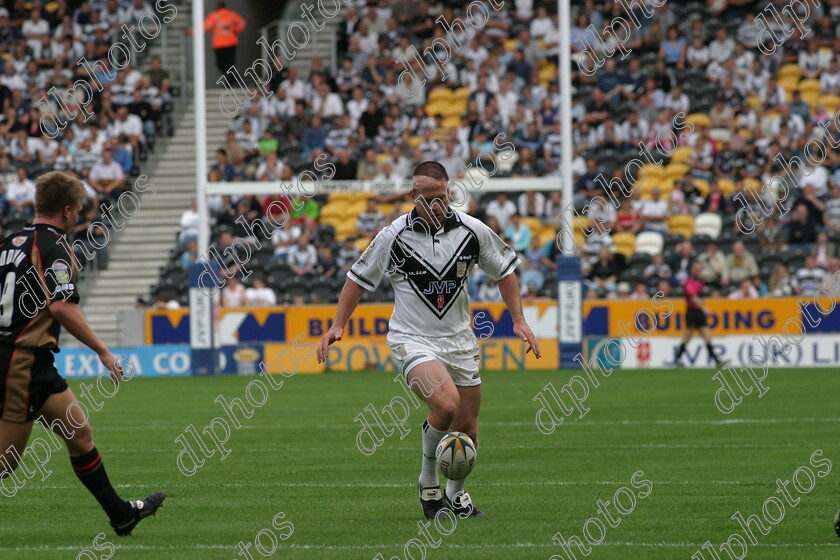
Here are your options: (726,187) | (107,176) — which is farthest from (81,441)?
(107,176)

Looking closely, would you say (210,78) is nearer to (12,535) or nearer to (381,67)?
(381,67)

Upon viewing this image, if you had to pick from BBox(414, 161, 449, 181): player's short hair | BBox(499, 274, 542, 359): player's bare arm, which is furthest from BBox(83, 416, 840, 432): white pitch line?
BBox(414, 161, 449, 181): player's short hair

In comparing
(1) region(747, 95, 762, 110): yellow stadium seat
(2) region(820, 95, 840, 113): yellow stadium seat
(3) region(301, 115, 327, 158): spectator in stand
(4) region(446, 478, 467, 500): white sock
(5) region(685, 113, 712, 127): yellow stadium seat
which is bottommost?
(4) region(446, 478, 467, 500): white sock

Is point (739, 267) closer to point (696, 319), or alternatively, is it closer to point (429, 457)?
point (696, 319)

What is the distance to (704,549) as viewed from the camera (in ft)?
24.3

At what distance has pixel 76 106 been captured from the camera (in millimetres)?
31109

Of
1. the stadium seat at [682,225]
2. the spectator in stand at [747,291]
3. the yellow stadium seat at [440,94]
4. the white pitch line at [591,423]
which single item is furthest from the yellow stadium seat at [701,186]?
the white pitch line at [591,423]

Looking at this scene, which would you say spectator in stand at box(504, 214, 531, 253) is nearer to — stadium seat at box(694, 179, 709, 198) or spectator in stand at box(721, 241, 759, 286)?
stadium seat at box(694, 179, 709, 198)

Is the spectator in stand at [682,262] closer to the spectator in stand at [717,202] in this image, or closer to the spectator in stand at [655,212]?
the spectator in stand at [655,212]

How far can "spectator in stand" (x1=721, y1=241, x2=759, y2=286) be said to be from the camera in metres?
25.8

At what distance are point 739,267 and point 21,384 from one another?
2039cm

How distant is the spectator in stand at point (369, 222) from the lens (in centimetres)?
2767

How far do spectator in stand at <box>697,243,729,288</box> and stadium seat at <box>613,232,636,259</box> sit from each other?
5.15 feet

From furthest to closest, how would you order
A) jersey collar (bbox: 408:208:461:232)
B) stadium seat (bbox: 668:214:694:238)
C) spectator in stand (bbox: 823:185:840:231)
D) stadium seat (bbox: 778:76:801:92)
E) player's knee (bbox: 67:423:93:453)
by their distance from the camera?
stadium seat (bbox: 778:76:801:92) → stadium seat (bbox: 668:214:694:238) → spectator in stand (bbox: 823:185:840:231) → jersey collar (bbox: 408:208:461:232) → player's knee (bbox: 67:423:93:453)
